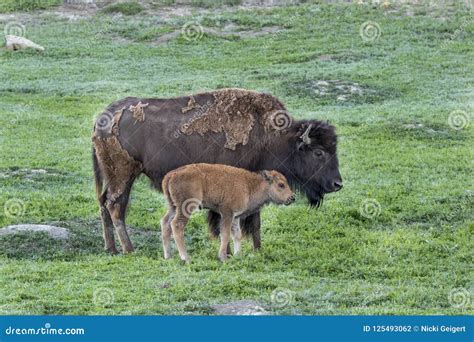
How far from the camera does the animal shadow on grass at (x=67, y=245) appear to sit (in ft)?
49.8

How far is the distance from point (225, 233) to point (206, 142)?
5.39ft

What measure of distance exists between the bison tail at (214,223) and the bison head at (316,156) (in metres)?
1.30

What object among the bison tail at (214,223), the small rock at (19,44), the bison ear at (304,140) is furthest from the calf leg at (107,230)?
the small rock at (19,44)

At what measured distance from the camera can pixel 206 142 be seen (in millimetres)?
15609

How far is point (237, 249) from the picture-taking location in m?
14.8

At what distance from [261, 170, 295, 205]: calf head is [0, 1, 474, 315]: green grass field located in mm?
739

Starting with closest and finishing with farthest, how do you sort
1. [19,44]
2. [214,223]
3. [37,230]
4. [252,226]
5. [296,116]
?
[252,226]
[214,223]
[37,230]
[296,116]
[19,44]

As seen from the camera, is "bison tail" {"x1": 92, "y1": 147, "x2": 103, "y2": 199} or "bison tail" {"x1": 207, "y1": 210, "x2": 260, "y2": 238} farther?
"bison tail" {"x1": 92, "y1": 147, "x2": 103, "y2": 199}

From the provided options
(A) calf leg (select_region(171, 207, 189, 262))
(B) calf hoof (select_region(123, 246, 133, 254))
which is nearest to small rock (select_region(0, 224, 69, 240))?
(B) calf hoof (select_region(123, 246, 133, 254))

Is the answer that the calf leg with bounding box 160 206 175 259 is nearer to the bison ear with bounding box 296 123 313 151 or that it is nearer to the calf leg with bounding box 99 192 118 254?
the calf leg with bounding box 99 192 118 254

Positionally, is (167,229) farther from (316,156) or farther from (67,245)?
(316,156)

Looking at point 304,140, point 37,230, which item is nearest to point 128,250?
point 37,230

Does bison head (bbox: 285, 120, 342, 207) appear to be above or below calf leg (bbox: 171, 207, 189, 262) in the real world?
above

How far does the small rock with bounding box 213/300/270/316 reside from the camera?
1182cm
